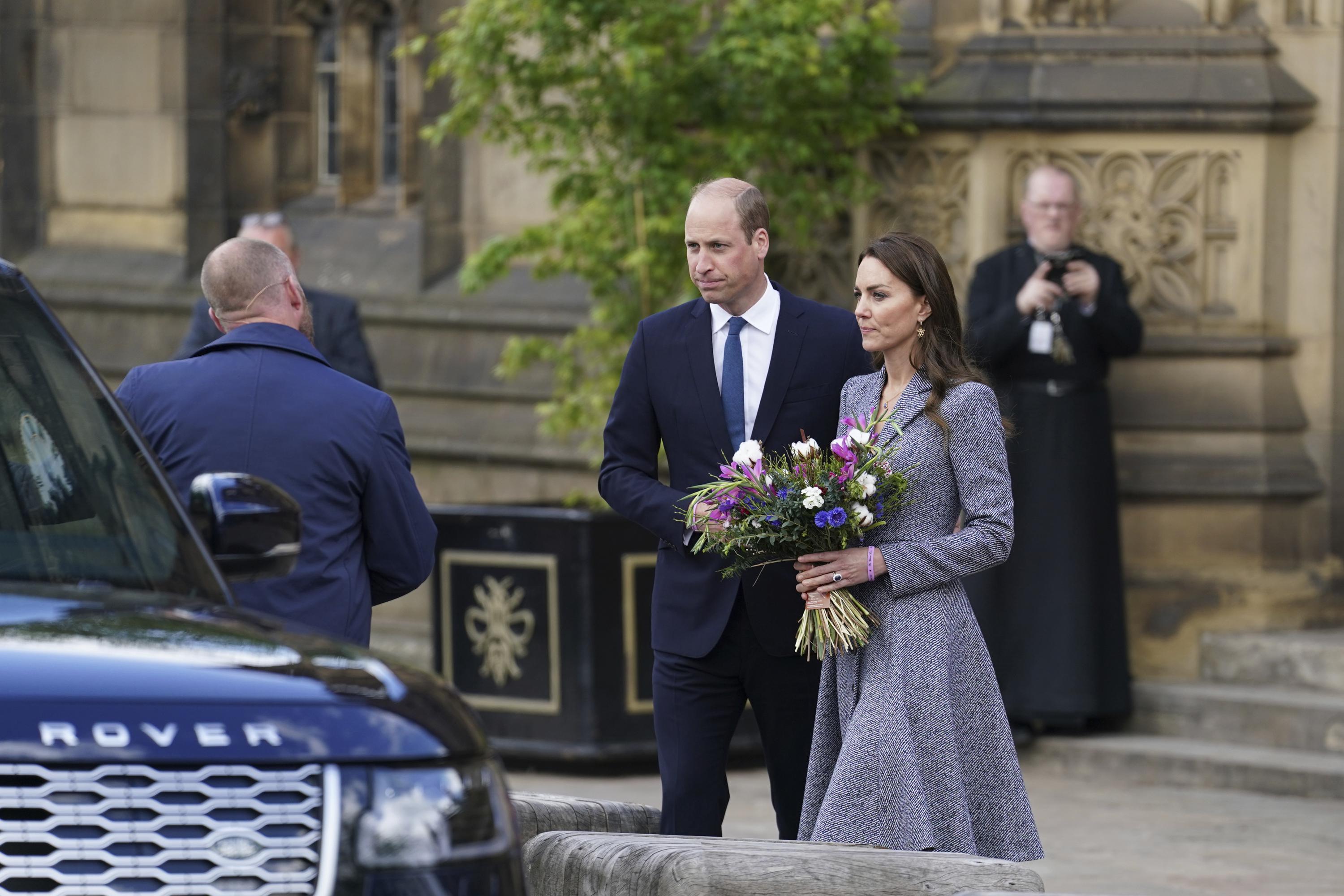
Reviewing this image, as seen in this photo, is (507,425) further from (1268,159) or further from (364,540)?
(364,540)

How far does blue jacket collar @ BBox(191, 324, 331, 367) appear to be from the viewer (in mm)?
5145

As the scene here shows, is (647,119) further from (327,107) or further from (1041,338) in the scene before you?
(327,107)

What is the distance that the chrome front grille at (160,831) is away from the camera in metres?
3.05

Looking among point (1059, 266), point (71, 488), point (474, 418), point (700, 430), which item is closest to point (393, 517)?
point (700, 430)

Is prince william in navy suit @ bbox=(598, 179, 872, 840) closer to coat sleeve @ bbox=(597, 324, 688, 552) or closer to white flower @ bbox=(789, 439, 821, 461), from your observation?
coat sleeve @ bbox=(597, 324, 688, 552)

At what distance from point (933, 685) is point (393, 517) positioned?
1.30 metres

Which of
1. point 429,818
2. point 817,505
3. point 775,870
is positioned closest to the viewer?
point 429,818

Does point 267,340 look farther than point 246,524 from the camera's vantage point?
Yes

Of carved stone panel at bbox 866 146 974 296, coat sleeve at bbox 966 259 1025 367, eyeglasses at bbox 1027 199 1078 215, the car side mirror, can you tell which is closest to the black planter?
coat sleeve at bbox 966 259 1025 367

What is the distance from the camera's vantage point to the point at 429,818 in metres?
3.21

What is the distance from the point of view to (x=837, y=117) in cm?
957

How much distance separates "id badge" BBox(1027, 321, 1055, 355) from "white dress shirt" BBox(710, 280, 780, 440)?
11.3ft

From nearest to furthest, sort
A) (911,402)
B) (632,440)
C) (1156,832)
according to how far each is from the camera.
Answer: (911,402)
(632,440)
(1156,832)

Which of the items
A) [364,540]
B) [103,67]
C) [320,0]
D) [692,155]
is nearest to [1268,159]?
[692,155]
